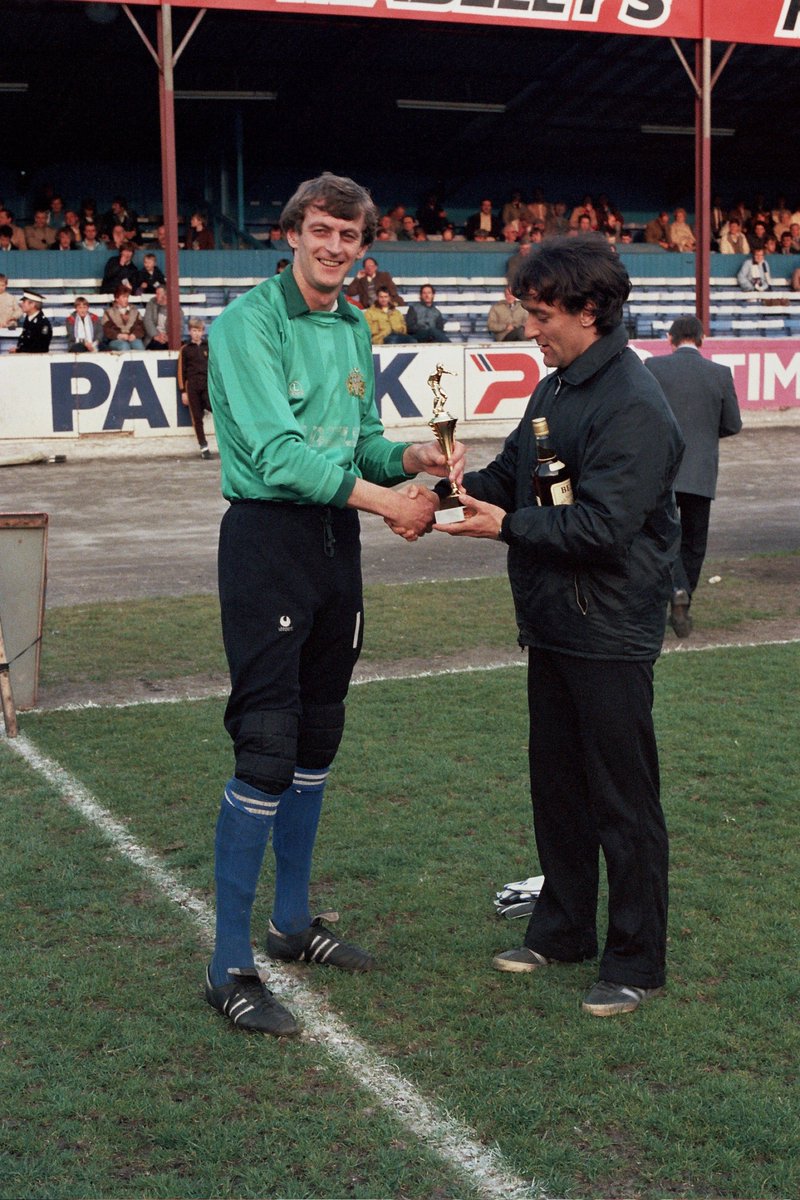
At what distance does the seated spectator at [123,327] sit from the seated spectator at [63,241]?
3747 millimetres

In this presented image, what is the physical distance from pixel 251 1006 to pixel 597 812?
1110mm

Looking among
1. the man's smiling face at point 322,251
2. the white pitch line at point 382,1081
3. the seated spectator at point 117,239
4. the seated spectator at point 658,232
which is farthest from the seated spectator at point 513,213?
the man's smiling face at point 322,251

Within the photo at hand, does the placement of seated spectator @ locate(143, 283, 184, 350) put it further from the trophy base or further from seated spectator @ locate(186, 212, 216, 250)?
the trophy base

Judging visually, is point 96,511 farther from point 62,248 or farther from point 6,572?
point 62,248

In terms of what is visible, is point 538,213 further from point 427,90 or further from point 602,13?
point 602,13

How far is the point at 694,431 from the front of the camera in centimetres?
923

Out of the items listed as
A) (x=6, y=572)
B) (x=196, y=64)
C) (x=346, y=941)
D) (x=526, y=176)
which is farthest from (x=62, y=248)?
(x=346, y=941)

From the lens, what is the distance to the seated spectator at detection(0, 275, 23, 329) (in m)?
20.0

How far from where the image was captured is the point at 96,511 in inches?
589

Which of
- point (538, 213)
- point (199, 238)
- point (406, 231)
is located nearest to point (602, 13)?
point (406, 231)

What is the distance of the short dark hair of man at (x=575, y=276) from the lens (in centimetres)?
375

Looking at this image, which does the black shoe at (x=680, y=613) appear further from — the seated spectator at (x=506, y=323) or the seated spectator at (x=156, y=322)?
the seated spectator at (x=506, y=323)

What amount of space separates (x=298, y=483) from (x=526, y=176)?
32138 mm

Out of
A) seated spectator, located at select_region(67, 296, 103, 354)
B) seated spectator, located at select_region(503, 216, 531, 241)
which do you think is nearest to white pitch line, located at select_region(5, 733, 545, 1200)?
seated spectator, located at select_region(67, 296, 103, 354)
